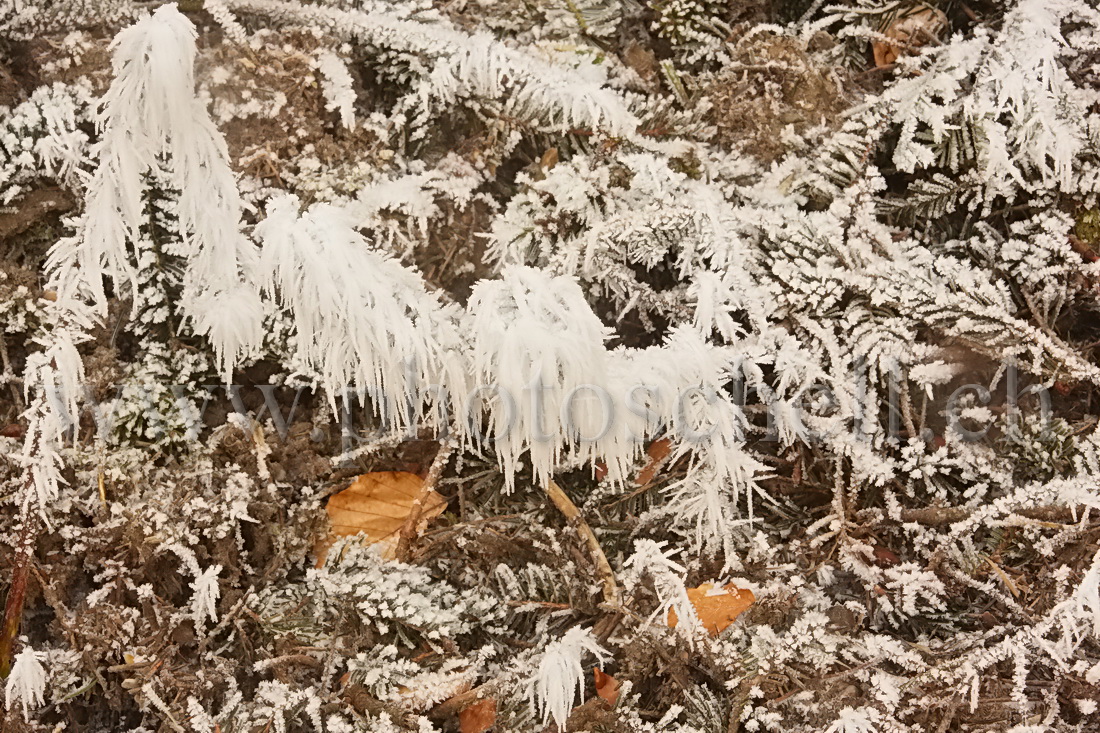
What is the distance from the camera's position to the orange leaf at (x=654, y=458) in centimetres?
127

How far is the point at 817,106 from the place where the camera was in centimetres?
129

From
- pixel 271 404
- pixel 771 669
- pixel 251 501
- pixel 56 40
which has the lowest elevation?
pixel 771 669

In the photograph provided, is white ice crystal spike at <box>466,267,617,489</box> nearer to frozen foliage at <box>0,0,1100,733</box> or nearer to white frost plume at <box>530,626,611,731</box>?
frozen foliage at <box>0,0,1100,733</box>

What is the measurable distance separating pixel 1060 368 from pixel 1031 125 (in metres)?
0.36

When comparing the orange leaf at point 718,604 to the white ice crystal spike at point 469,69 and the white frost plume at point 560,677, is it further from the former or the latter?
the white ice crystal spike at point 469,69

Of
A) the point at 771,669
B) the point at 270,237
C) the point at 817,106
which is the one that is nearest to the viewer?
the point at 270,237

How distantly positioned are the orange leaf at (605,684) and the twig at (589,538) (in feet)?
0.33

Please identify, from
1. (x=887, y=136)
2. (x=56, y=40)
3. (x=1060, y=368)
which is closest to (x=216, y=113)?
(x=56, y=40)

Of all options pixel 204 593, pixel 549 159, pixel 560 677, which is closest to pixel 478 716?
pixel 560 677

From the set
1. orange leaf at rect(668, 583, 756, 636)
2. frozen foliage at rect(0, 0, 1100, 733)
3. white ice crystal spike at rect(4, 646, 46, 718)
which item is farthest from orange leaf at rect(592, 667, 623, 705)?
white ice crystal spike at rect(4, 646, 46, 718)

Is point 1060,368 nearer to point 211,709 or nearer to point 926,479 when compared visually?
point 926,479

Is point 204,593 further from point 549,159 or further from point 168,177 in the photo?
point 549,159

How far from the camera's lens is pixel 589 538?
1254 mm

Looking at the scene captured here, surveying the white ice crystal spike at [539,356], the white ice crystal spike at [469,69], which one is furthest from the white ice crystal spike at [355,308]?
the white ice crystal spike at [469,69]
